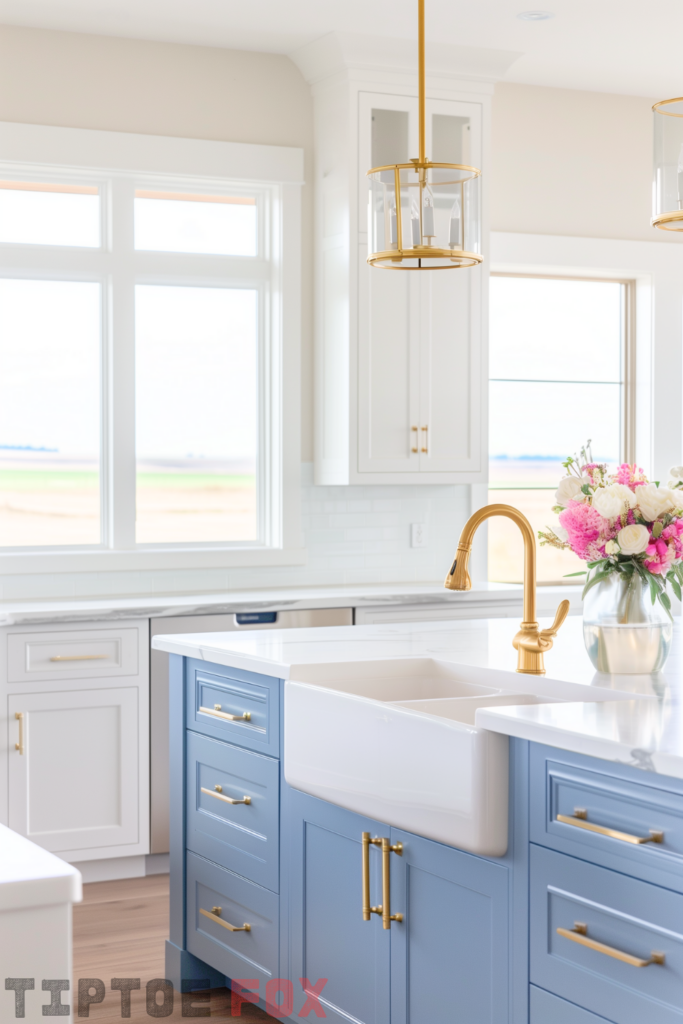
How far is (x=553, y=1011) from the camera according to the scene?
5.90 ft

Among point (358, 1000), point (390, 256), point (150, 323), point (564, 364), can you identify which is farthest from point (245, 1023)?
point (564, 364)

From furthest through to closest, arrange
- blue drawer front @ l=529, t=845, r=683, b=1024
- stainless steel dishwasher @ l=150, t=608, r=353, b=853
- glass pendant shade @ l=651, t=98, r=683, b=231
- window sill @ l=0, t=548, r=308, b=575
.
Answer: window sill @ l=0, t=548, r=308, b=575 < stainless steel dishwasher @ l=150, t=608, r=353, b=853 < glass pendant shade @ l=651, t=98, r=683, b=231 < blue drawer front @ l=529, t=845, r=683, b=1024

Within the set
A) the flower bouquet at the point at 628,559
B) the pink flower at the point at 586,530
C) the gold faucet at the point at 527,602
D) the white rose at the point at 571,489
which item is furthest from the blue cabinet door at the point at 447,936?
the white rose at the point at 571,489

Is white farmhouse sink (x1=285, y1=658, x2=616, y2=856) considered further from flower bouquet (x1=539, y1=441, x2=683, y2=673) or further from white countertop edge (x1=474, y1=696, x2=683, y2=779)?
flower bouquet (x1=539, y1=441, x2=683, y2=673)

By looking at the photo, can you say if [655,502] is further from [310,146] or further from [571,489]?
[310,146]

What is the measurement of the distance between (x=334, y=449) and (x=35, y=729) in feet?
5.29

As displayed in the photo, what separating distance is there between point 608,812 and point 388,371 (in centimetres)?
302

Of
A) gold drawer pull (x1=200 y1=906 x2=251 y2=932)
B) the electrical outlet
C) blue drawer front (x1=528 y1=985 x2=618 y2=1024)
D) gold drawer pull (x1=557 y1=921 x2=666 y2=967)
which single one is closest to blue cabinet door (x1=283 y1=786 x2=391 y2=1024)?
gold drawer pull (x1=200 y1=906 x2=251 y2=932)

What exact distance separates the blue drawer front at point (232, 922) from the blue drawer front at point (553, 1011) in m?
0.88

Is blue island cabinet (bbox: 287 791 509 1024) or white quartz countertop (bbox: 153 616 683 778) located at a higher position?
white quartz countertop (bbox: 153 616 683 778)

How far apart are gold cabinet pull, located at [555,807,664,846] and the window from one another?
3.39 metres

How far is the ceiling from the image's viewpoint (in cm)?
410

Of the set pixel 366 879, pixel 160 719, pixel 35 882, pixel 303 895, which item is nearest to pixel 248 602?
pixel 160 719

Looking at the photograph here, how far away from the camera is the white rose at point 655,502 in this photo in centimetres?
226
